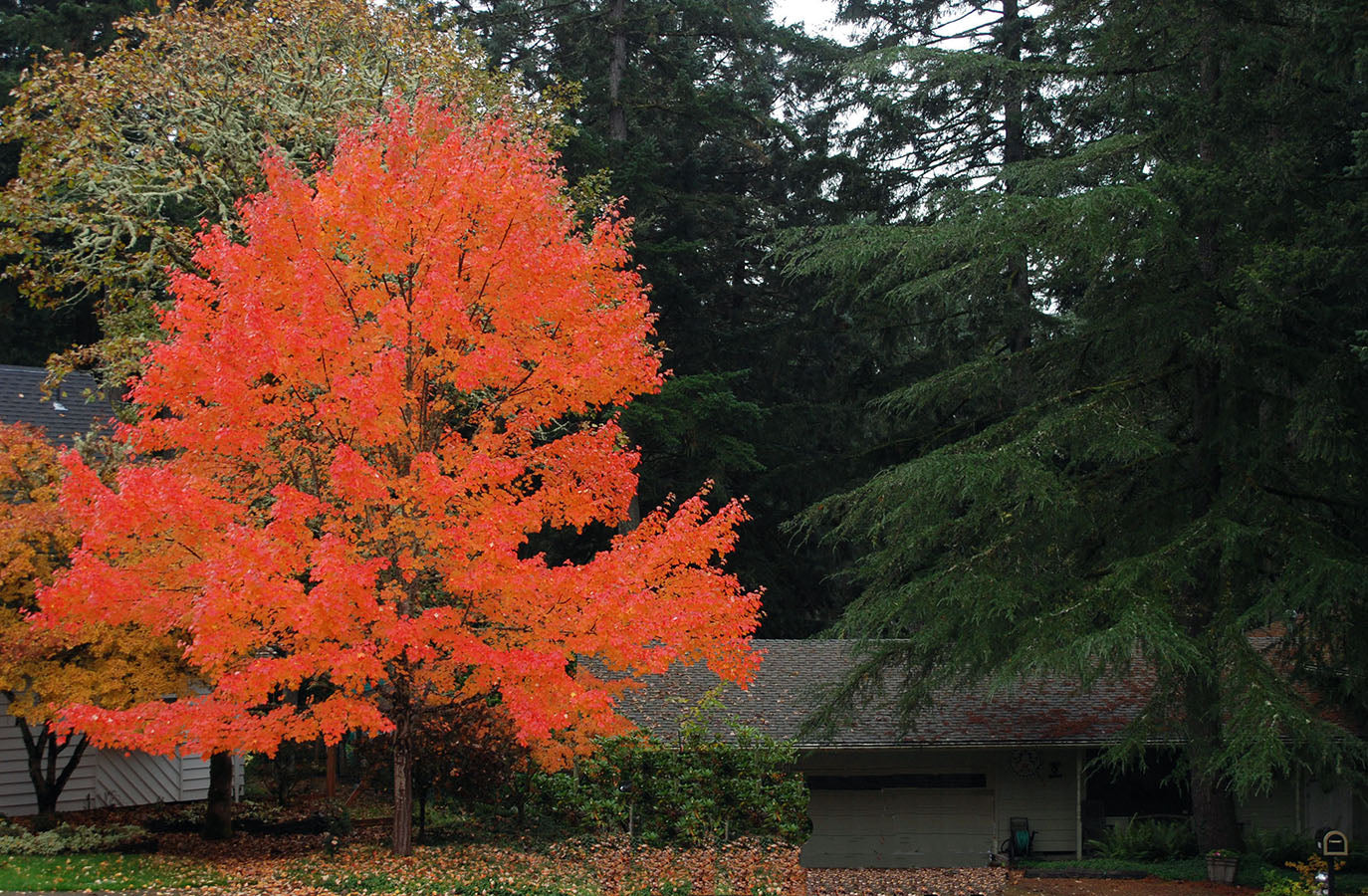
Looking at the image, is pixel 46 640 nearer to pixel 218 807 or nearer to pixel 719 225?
pixel 218 807

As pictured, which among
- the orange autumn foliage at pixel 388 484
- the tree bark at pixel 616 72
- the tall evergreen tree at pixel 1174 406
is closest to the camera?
the orange autumn foliage at pixel 388 484

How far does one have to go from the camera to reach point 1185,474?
57.5 ft

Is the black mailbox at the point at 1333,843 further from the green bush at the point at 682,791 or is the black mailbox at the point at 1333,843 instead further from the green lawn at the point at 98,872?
the green lawn at the point at 98,872

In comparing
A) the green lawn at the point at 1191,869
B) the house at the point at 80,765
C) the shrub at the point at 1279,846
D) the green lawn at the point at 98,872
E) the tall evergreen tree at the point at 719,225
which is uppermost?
the tall evergreen tree at the point at 719,225

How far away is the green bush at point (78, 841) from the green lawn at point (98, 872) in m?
0.21

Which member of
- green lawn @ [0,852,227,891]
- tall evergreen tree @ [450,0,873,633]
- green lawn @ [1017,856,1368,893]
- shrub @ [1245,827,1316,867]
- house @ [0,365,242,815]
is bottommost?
green lawn @ [1017,856,1368,893]

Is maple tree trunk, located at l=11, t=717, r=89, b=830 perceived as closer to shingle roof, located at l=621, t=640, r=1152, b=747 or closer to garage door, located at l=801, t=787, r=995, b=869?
shingle roof, located at l=621, t=640, r=1152, b=747

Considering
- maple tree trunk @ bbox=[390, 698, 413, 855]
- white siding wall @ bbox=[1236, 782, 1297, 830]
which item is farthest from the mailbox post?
maple tree trunk @ bbox=[390, 698, 413, 855]

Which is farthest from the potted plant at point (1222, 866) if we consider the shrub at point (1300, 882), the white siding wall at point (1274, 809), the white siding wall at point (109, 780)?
the white siding wall at point (109, 780)

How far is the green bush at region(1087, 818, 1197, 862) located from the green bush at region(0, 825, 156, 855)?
47.2 ft

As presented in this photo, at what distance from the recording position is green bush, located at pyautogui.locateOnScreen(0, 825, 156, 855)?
45.4 feet

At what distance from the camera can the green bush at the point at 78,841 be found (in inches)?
545

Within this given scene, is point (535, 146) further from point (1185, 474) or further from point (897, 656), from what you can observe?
point (1185, 474)

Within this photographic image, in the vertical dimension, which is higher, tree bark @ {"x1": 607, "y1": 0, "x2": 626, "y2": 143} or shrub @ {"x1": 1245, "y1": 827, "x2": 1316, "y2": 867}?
tree bark @ {"x1": 607, "y1": 0, "x2": 626, "y2": 143}
